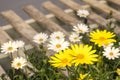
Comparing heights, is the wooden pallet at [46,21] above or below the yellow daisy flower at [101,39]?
above

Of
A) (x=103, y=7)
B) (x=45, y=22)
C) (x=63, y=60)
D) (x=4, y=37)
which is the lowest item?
(x=63, y=60)

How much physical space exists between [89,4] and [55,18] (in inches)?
9.9

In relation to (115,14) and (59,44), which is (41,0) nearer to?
(115,14)

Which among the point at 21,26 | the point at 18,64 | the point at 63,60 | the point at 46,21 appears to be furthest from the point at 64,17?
the point at 63,60

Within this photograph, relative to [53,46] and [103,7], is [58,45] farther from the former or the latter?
[103,7]

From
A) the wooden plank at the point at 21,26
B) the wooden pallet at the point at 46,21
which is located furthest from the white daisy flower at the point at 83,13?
the wooden plank at the point at 21,26

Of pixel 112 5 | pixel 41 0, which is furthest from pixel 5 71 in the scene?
pixel 41 0

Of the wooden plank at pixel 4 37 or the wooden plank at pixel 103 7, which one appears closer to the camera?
the wooden plank at pixel 4 37

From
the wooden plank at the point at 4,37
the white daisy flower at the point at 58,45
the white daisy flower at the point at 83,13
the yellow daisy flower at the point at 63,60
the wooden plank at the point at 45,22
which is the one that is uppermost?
the wooden plank at the point at 45,22

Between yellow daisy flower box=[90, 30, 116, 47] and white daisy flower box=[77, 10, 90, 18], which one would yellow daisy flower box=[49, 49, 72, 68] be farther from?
white daisy flower box=[77, 10, 90, 18]

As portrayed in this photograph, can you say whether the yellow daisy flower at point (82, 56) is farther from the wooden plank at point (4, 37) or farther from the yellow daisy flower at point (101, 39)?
the wooden plank at point (4, 37)

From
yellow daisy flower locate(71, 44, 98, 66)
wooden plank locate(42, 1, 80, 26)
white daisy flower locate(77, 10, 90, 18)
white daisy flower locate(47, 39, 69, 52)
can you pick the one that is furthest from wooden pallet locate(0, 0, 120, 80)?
yellow daisy flower locate(71, 44, 98, 66)

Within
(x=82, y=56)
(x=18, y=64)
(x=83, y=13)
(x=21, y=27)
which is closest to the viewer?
(x=82, y=56)

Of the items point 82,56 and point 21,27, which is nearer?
point 82,56
